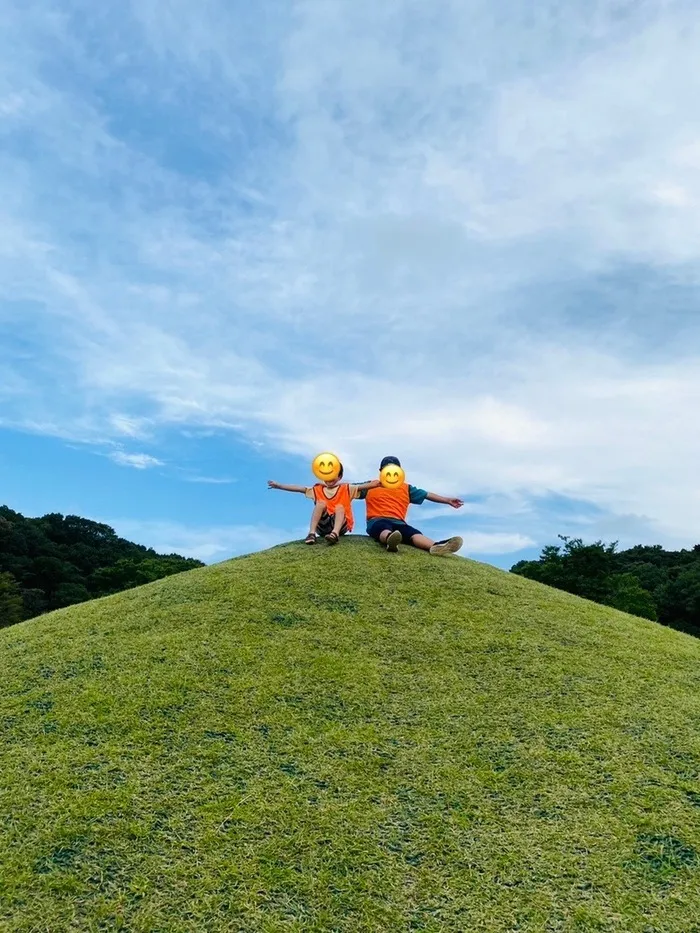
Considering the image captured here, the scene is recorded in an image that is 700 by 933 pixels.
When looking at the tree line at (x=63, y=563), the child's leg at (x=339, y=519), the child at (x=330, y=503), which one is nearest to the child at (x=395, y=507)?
the child at (x=330, y=503)

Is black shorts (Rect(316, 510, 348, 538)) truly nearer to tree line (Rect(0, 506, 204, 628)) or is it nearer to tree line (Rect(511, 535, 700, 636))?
tree line (Rect(511, 535, 700, 636))

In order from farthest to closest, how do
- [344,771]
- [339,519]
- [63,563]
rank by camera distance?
[63,563], [339,519], [344,771]

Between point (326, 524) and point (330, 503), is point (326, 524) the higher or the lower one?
the lower one

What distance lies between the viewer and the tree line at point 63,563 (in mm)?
29234

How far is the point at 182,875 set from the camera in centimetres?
341

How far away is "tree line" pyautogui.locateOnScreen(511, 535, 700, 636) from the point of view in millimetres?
19562

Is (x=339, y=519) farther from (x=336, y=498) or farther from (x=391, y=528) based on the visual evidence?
(x=391, y=528)

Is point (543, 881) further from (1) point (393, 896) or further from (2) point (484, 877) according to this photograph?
(1) point (393, 896)

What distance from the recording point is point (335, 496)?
9.19m

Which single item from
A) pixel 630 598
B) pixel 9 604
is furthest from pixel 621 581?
pixel 9 604

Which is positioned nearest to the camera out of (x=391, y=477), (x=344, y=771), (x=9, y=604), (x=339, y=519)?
(x=344, y=771)

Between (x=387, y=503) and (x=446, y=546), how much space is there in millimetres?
1089

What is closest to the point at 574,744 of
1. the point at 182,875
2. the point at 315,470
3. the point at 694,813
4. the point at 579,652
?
the point at 694,813

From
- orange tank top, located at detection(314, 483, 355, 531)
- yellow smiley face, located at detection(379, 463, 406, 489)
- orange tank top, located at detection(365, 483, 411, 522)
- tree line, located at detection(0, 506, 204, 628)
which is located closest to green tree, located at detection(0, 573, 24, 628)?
tree line, located at detection(0, 506, 204, 628)
